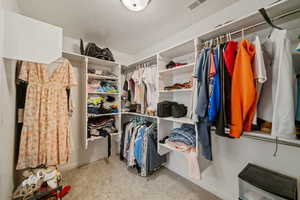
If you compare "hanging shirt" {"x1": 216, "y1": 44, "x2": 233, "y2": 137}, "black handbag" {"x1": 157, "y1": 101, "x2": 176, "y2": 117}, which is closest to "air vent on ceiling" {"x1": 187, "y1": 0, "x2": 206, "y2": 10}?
"hanging shirt" {"x1": 216, "y1": 44, "x2": 233, "y2": 137}

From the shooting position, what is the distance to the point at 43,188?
3.93 feet

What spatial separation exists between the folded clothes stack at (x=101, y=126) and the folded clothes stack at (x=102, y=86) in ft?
1.95

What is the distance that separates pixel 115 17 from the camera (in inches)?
62.7

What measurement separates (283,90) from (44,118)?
7.73ft

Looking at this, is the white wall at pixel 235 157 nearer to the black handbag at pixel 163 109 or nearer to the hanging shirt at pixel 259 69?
the hanging shirt at pixel 259 69

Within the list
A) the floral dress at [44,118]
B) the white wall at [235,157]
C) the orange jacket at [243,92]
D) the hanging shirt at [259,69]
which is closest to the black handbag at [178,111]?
the white wall at [235,157]

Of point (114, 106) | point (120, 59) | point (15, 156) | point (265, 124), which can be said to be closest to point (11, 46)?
point (15, 156)

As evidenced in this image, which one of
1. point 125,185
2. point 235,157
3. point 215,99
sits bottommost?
point 125,185

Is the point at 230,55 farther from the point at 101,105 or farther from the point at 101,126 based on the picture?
the point at 101,126

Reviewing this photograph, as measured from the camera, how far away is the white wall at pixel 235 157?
105 cm

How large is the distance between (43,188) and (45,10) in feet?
7.17

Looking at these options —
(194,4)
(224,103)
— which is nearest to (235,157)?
(224,103)

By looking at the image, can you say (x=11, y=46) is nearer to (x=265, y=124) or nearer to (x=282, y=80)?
(x=282, y=80)

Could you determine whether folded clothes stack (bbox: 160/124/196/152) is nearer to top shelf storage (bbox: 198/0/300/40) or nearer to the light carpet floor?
the light carpet floor
